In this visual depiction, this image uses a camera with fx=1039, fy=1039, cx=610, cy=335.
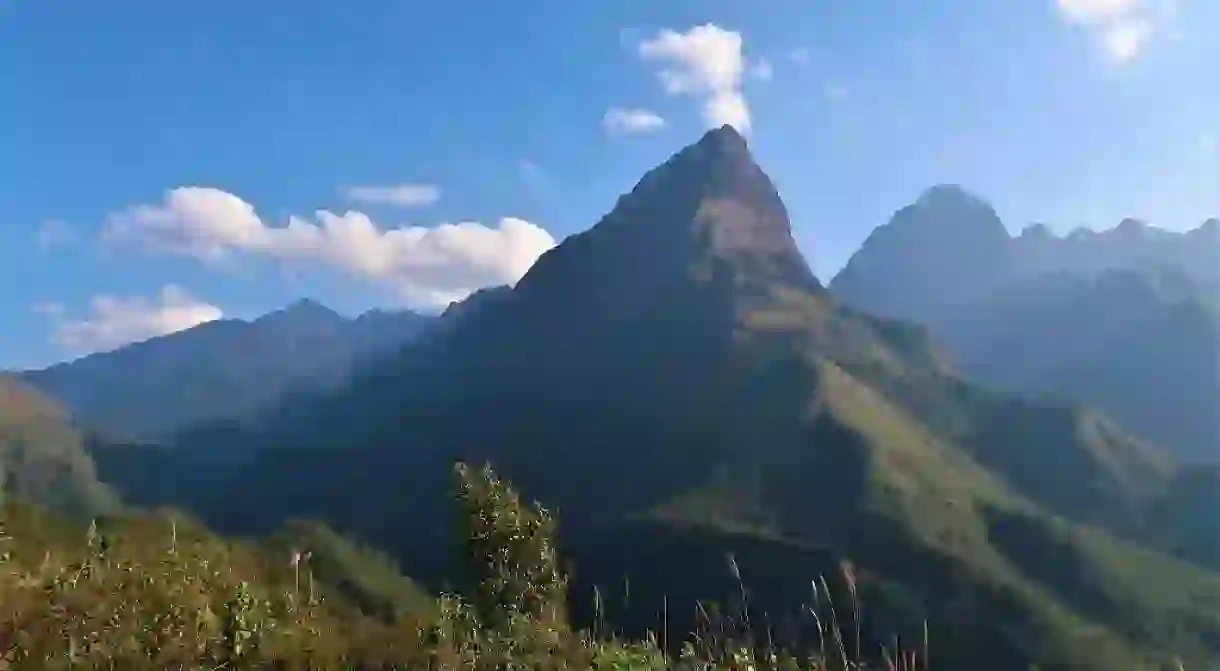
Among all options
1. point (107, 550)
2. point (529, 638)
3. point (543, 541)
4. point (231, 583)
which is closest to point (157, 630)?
point (231, 583)

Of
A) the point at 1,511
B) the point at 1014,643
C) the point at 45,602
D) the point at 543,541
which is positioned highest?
the point at 1,511

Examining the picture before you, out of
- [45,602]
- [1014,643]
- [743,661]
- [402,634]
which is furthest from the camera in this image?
[1014,643]

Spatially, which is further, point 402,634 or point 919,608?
point 919,608

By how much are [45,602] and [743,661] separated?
6432 mm

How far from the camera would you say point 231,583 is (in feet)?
38.0

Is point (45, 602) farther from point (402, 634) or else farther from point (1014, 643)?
point (1014, 643)

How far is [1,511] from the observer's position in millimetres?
10344

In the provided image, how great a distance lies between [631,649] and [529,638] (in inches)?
39.9

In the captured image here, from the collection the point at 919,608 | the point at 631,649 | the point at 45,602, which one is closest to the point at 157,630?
the point at 45,602

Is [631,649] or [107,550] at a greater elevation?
[107,550]

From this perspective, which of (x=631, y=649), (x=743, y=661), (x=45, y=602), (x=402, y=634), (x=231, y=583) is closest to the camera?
(x=743, y=661)

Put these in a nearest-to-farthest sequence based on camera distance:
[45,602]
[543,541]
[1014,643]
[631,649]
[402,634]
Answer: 1. [45,602]
2. [631,649]
3. [402,634]
4. [543,541]
5. [1014,643]

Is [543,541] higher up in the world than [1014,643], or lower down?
higher up

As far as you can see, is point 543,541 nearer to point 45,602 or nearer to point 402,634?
point 402,634
